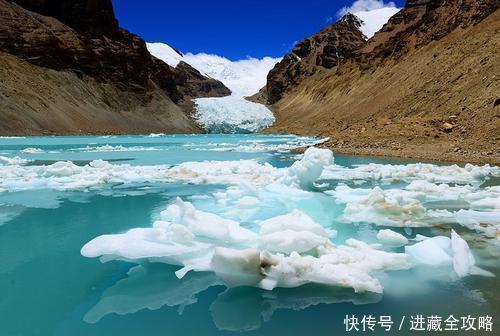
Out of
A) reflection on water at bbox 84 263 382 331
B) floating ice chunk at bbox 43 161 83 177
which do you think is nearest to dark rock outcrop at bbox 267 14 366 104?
floating ice chunk at bbox 43 161 83 177

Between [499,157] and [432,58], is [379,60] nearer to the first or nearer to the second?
[432,58]

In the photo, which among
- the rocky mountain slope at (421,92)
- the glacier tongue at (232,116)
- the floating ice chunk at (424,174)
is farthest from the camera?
the glacier tongue at (232,116)

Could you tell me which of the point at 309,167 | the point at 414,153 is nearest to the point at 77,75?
the point at 414,153

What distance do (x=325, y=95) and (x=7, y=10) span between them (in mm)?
49002

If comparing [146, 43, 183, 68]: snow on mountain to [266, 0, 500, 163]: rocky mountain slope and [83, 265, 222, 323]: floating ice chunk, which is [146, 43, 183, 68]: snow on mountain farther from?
[83, 265, 222, 323]: floating ice chunk

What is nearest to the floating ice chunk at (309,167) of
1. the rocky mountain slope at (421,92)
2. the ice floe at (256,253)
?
the ice floe at (256,253)

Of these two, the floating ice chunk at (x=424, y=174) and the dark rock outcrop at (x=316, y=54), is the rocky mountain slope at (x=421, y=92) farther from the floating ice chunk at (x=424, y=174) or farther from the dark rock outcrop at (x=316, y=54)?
the dark rock outcrop at (x=316, y=54)

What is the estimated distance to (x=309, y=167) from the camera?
9938 mm

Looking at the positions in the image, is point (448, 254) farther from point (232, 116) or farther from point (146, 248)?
point (232, 116)

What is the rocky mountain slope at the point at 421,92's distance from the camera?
66.5 ft

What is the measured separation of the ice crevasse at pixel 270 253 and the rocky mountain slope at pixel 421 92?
1199 centimetres

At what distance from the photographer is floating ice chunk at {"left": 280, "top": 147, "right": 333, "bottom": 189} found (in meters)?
9.80

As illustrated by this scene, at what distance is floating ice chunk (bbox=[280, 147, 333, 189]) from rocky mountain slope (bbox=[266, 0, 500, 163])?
841 centimetres

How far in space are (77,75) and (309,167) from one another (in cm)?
6446
